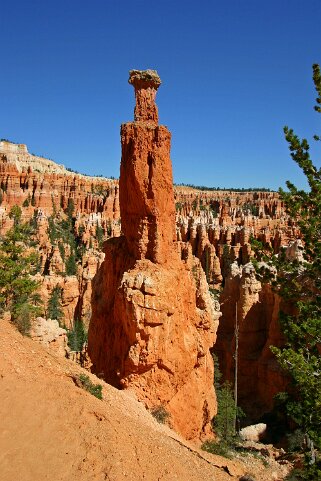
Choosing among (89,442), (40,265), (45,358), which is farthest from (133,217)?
(40,265)

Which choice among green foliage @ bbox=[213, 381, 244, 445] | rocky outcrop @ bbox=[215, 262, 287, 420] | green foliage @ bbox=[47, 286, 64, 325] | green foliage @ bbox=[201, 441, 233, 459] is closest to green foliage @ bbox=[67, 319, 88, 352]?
green foliage @ bbox=[47, 286, 64, 325]

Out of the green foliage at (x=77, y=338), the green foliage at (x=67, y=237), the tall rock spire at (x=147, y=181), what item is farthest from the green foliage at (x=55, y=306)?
the tall rock spire at (x=147, y=181)

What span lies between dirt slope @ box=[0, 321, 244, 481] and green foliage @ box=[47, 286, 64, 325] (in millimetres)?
30045

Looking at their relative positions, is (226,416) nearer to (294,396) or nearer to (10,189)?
(294,396)

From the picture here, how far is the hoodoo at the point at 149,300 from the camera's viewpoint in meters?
13.0

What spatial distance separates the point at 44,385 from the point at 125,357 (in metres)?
3.98

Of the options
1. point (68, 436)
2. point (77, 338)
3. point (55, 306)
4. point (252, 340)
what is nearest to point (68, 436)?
point (68, 436)

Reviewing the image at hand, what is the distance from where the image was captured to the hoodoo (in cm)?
1297

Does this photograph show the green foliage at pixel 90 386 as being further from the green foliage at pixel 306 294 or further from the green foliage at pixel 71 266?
the green foliage at pixel 71 266

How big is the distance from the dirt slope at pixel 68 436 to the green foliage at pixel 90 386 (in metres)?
0.30

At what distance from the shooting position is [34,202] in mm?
88062

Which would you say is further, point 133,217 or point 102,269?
point 102,269

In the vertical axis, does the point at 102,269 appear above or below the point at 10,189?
below

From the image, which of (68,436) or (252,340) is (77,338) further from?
(68,436)
